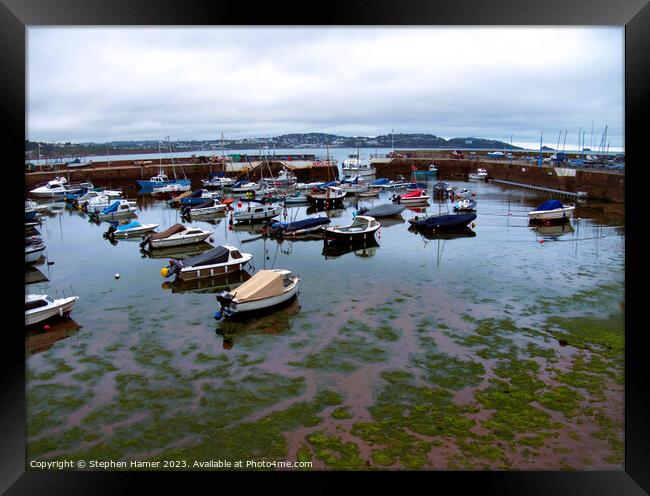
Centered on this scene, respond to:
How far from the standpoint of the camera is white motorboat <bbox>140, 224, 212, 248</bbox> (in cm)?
2108

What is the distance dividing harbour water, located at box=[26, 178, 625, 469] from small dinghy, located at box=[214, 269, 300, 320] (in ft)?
1.13

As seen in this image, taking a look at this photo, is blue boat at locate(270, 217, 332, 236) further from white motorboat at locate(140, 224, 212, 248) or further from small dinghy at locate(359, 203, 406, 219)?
small dinghy at locate(359, 203, 406, 219)

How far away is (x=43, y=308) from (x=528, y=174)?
4242cm

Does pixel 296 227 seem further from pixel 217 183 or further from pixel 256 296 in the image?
pixel 217 183

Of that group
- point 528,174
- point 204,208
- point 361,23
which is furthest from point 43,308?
point 528,174

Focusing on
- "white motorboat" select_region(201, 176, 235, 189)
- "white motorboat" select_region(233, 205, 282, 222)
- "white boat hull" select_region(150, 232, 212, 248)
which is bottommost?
"white boat hull" select_region(150, 232, 212, 248)

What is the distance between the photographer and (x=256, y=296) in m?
12.1

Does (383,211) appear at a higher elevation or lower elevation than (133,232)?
higher

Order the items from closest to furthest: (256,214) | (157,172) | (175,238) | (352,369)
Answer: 1. (352,369)
2. (175,238)
3. (256,214)
4. (157,172)

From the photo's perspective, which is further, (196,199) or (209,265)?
(196,199)

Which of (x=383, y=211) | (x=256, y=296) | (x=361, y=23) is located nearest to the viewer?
(x=361, y=23)

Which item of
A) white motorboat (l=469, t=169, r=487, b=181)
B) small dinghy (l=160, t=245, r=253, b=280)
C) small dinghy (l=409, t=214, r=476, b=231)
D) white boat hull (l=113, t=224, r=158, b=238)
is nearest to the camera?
small dinghy (l=160, t=245, r=253, b=280)

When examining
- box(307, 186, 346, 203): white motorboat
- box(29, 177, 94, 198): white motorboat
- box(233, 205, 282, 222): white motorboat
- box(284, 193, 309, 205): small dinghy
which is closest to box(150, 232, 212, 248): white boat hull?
box(233, 205, 282, 222): white motorboat

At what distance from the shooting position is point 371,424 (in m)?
7.33
